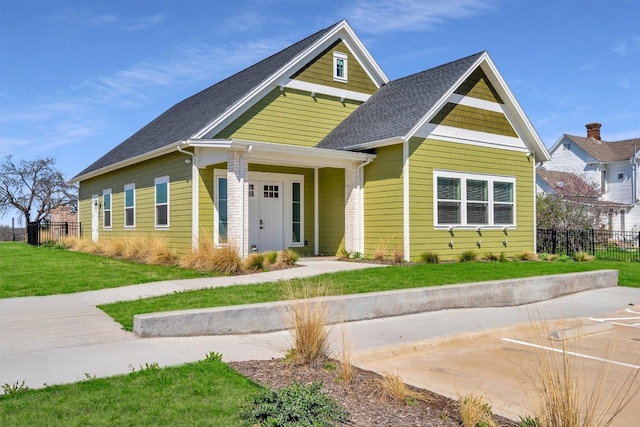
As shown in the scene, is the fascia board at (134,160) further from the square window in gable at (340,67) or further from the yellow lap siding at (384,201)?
the square window in gable at (340,67)

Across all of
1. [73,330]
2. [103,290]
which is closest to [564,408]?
[73,330]

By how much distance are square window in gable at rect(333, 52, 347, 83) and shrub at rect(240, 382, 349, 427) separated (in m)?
15.2

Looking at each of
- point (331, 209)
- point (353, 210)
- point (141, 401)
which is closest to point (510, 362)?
point (141, 401)

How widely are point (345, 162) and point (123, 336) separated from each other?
1001 centimetres

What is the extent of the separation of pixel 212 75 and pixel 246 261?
1419 centimetres

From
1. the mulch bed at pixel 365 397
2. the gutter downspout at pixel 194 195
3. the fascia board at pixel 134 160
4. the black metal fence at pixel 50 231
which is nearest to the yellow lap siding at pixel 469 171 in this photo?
the gutter downspout at pixel 194 195

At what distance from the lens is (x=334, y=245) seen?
17047mm

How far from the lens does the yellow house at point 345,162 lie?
1491 cm

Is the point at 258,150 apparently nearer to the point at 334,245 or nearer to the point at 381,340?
the point at 334,245

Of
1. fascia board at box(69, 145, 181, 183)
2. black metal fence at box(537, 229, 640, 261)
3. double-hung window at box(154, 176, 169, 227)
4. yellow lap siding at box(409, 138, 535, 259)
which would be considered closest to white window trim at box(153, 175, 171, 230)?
double-hung window at box(154, 176, 169, 227)

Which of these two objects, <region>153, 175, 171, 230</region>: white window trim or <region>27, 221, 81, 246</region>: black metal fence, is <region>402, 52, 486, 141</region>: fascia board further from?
<region>27, 221, 81, 246</region>: black metal fence

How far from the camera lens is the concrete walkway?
5.52m

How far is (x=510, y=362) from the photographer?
21.3 feet

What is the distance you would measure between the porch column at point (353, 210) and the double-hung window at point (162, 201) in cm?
592
